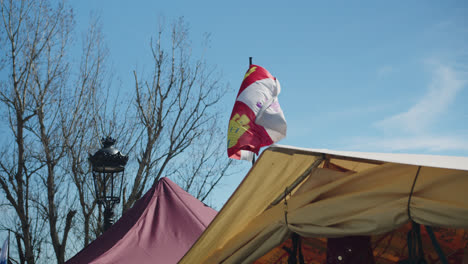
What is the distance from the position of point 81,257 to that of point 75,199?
10.8 m

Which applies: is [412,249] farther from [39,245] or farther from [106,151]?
[39,245]

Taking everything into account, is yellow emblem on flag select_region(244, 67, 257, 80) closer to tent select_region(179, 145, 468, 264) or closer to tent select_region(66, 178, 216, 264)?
tent select_region(66, 178, 216, 264)

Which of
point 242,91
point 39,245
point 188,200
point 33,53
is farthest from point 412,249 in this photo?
point 39,245

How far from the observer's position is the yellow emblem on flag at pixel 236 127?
20.3 feet

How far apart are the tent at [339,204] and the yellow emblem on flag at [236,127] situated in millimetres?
2130

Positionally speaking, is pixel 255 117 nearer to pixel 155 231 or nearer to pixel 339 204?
pixel 155 231

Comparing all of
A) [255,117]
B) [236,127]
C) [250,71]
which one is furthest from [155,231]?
[250,71]

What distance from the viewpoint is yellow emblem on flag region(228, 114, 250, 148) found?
6188 mm

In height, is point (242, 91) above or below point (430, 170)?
above

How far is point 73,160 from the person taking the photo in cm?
1320

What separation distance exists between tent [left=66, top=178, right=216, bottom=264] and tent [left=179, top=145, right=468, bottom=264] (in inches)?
77.3

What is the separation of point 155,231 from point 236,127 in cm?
179

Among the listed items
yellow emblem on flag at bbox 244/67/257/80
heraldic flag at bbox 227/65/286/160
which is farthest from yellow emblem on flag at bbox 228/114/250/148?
yellow emblem on flag at bbox 244/67/257/80

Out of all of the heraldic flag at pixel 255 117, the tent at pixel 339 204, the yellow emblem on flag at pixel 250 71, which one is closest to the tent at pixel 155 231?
the heraldic flag at pixel 255 117
